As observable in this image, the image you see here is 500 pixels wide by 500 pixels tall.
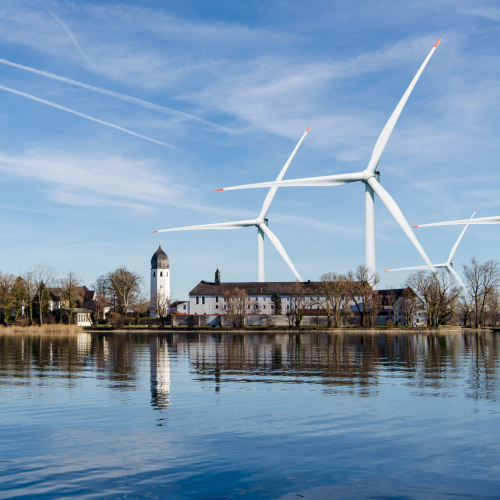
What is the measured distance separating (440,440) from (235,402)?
7.50 meters

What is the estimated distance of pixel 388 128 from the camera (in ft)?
248

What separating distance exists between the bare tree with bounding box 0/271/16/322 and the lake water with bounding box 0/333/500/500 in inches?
3148

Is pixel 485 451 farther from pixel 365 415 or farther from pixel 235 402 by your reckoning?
pixel 235 402

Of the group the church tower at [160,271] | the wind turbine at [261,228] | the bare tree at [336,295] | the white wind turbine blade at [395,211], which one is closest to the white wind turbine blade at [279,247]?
the wind turbine at [261,228]

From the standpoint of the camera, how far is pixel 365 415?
16953 millimetres

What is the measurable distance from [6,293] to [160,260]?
2854 inches

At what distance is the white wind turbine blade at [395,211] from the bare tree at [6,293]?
215 ft

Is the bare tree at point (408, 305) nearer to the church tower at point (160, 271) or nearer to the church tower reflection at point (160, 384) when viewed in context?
the church tower at point (160, 271)

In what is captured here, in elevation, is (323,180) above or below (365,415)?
above

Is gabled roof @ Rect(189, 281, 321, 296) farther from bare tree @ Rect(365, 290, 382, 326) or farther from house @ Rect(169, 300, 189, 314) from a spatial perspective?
bare tree @ Rect(365, 290, 382, 326)

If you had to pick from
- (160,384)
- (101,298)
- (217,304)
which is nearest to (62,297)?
(101,298)

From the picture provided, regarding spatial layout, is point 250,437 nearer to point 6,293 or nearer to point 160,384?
point 160,384

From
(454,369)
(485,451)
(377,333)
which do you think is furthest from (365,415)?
(377,333)

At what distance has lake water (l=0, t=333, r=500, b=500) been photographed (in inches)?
413
